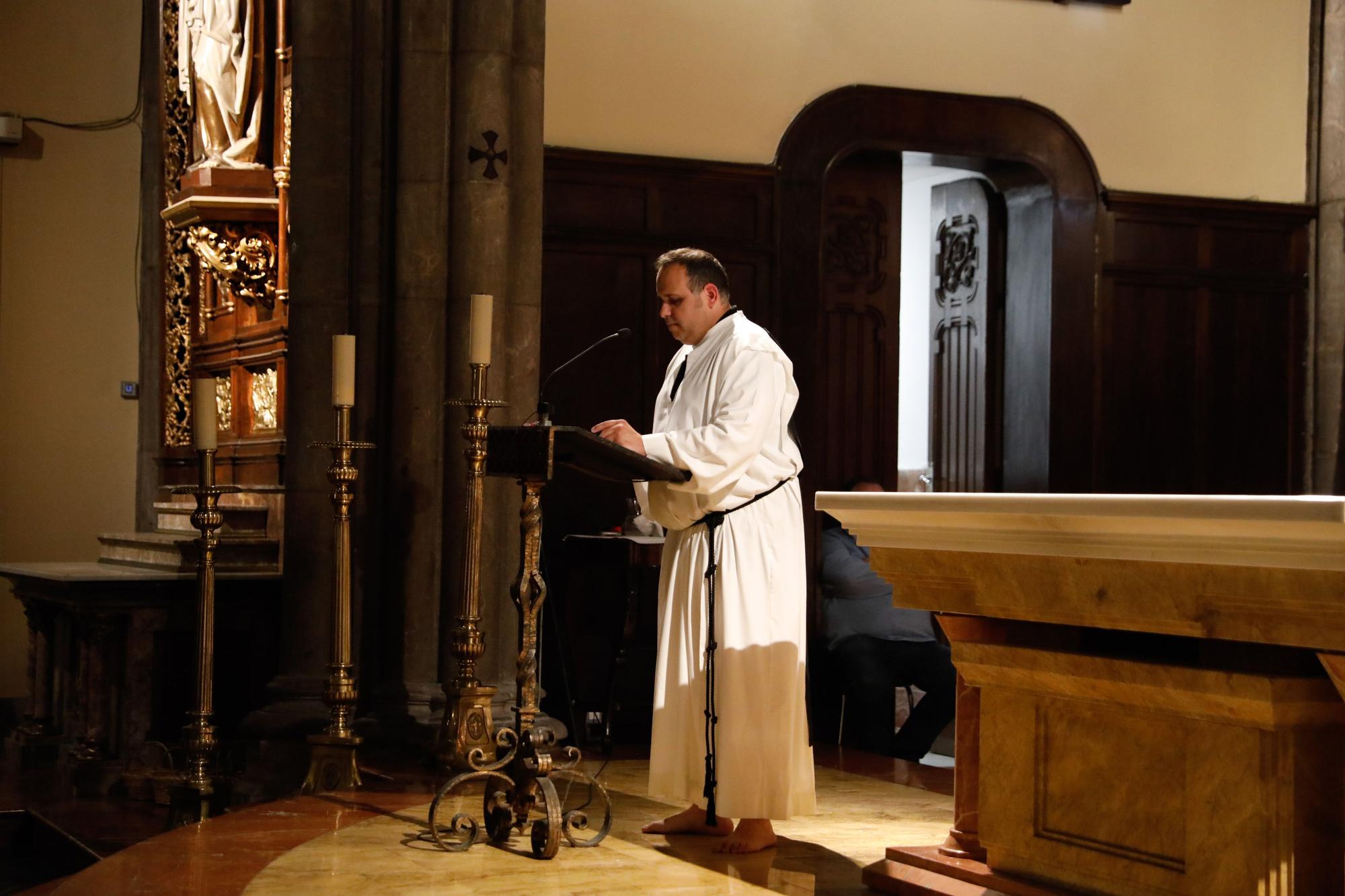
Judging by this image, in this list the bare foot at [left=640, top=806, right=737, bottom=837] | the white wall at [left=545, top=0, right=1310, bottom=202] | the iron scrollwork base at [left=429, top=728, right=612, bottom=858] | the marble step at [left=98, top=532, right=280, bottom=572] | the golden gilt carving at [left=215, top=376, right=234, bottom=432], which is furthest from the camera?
the white wall at [left=545, top=0, right=1310, bottom=202]

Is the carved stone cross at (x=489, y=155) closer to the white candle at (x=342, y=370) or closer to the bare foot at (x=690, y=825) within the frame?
the white candle at (x=342, y=370)

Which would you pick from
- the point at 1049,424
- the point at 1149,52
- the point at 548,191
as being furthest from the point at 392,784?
the point at 1149,52

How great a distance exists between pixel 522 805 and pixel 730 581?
0.82 m

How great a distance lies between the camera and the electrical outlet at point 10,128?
8.84 m

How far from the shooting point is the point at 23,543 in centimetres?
903

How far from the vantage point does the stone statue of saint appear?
22.5 ft

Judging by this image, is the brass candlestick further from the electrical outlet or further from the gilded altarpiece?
the electrical outlet

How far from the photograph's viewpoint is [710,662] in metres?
4.49

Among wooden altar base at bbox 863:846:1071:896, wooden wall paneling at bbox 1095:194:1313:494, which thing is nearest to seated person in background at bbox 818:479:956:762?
wooden wall paneling at bbox 1095:194:1313:494

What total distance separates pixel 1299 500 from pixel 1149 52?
6.63 metres

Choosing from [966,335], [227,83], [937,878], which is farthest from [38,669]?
[966,335]

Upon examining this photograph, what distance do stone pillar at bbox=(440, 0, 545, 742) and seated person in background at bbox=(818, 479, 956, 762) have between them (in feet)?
6.15

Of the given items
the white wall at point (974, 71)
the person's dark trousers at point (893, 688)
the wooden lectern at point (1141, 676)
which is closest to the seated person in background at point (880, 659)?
the person's dark trousers at point (893, 688)

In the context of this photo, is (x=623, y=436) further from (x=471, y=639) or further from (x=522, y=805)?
(x=471, y=639)
